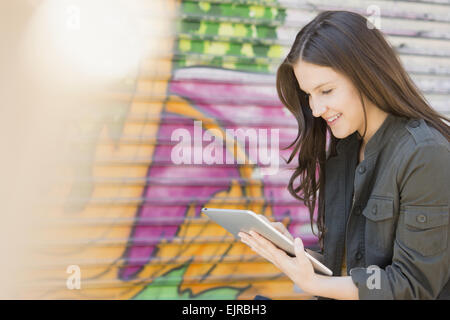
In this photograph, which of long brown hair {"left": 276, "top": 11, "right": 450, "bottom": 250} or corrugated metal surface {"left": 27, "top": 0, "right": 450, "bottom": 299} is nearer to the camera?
long brown hair {"left": 276, "top": 11, "right": 450, "bottom": 250}

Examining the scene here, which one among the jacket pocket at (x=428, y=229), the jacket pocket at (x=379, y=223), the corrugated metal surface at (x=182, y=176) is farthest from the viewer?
the corrugated metal surface at (x=182, y=176)

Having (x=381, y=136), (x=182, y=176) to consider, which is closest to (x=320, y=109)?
(x=381, y=136)

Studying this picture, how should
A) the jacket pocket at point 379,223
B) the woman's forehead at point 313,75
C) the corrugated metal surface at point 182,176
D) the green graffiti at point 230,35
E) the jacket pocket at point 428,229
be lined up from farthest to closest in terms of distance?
1. the green graffiti at point 230,35
2. the corrugated metal surface at point 182,176
3. the woman's forehead at point 313,75
4. the jacket pocket at point 379,223
5. the jacket pocket at point 428,229

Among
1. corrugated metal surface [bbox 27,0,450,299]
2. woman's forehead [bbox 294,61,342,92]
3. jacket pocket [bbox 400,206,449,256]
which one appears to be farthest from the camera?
corrugated metal surface [bbox 27,0,450,299]

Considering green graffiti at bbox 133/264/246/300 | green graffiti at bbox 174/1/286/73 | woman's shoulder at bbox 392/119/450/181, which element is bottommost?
green graffiti at bbox 133/264/246/300

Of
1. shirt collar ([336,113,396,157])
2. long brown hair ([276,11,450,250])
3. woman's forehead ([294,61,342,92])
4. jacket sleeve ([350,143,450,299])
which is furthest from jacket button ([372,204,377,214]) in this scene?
woman's forehead ([294,61,342,92])

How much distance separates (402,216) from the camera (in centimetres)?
164

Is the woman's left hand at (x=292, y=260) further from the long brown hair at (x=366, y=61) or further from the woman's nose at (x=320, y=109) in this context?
the long brown hair at (x=366, y=61)

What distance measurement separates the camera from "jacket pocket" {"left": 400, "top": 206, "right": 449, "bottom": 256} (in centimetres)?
158

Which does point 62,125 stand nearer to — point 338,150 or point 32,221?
point 32,221

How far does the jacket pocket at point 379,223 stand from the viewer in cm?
169

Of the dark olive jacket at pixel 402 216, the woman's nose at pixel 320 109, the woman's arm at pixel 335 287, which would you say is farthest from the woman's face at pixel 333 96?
the woman's arm at pixel 335 287

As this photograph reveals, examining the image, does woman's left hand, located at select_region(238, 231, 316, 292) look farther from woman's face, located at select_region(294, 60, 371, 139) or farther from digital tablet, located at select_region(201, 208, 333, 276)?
woman's face, located at select_region(294, 60, 371, 139)

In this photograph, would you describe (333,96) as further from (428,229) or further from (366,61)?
(428,229)
